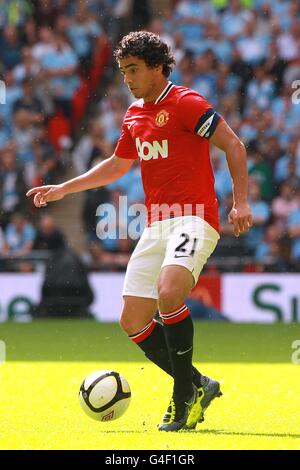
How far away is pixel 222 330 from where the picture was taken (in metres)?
12.9

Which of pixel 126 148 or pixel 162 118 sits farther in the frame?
pixel 126 148

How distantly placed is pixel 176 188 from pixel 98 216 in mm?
8561

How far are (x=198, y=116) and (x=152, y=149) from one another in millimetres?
351

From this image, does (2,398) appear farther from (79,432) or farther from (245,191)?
(245,191)

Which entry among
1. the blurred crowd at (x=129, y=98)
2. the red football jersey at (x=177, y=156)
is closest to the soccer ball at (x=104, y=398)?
the red football jersey at (x=177, y=156)

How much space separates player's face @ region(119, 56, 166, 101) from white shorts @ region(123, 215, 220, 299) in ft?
2.41

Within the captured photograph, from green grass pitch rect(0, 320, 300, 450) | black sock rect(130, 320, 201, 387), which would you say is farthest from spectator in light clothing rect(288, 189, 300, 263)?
black sock rect(130, 320, 201, 387)

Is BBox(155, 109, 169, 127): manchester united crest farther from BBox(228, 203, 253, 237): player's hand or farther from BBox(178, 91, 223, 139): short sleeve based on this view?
BBox(228, 203, 253, 237): player's hand

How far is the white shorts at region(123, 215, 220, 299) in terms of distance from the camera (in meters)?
6.27

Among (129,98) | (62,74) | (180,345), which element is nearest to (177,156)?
(180,345)

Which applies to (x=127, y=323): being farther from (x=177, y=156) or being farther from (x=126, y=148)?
(x=126, y=148)

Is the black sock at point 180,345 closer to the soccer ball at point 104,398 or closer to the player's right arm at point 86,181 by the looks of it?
the soccer ball at point 104,398

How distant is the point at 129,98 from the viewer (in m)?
15.9
